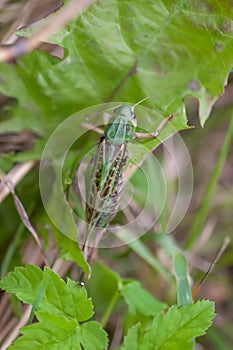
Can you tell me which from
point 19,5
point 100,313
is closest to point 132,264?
point 100,313

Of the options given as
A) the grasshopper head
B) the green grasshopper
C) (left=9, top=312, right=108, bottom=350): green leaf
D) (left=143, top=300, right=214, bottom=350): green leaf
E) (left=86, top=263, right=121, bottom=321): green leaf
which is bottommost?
(left=86, top=263, right=121, bottom=321): green leaf

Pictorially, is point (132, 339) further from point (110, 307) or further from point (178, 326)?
point (110, 307)

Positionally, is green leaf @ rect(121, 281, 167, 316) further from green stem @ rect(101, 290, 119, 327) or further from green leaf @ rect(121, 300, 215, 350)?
green leaf @ rect(121, 300, 215, 350)

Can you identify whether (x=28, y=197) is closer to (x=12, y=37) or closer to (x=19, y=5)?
(x=12, y=37)

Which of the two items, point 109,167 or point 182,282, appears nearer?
point 109,167

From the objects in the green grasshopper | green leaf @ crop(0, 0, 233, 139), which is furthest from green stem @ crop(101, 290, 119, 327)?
green leaf @ crop(0, 0, 233, 139)

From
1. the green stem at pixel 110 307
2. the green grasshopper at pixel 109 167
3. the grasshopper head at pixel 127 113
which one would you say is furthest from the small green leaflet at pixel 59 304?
the grasshopper head at pixel 127 113

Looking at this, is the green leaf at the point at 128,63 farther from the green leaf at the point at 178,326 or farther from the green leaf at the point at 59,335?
the green leaf at the point at 59,335

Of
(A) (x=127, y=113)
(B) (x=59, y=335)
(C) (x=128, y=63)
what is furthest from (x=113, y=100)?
(B) (x=59, y=335)
